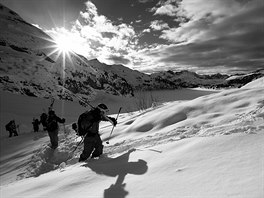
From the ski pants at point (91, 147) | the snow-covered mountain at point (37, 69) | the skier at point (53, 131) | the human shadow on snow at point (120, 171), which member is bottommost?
the human shadow on snow at point (120, 171)

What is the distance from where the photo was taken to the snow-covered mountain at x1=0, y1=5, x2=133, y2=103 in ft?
115

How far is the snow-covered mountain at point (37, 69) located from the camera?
35122 millimetres

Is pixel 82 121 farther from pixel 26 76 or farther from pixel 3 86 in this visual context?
pixel 26 76

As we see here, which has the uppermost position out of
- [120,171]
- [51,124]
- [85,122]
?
[51,124]

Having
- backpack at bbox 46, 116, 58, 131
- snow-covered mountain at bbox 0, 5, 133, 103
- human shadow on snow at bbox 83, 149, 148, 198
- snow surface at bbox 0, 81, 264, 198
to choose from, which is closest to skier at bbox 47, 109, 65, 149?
backpack at bbox 46, 116, 58, 131

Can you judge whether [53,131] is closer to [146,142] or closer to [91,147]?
[91,147]

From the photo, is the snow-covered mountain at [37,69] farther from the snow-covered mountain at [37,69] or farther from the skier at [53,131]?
the skier at [53,131]

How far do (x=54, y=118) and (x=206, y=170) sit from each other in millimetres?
7888

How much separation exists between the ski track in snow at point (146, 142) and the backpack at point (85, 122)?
90cm

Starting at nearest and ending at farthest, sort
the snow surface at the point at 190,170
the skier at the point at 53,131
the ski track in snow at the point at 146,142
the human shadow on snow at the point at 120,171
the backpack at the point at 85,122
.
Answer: the snow surface at the point at 190,170
the human shadow on snow at the point at 120,171
the ski track in snow at the point at 146,142
the backpack at the point at 85,122
the skier at the point at 53,131

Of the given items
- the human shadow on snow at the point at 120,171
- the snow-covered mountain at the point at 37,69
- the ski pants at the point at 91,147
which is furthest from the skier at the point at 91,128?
the snow-covered mountain at the point at 37,69

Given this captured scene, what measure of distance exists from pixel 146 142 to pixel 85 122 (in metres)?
1.74

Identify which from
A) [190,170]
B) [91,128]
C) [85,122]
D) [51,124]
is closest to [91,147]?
[91,128]

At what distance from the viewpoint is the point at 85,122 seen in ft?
18.1
